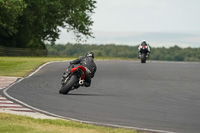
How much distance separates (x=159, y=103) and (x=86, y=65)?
3.16 m

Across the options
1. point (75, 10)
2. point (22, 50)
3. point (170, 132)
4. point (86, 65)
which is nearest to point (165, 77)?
point (86, 65)

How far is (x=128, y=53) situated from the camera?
514ft

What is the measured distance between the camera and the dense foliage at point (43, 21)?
58938mm

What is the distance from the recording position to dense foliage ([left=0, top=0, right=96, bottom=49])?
193 feet

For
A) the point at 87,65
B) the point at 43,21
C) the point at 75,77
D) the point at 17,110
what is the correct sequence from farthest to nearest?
the point at 43,21 < the point at 87,65 < the point at 75,77 < the point at 17,110

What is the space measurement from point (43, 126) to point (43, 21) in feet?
172

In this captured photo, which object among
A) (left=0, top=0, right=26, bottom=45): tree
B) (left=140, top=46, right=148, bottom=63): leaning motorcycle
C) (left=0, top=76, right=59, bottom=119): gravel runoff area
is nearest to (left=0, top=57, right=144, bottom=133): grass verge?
(left=0, top=76, right=59, bottom=119): gravel runoff area

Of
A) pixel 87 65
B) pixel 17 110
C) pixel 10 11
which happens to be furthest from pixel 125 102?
pixel 10 11

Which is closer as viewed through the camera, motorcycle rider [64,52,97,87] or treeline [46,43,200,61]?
motorcycle rider [64,52,97,87]

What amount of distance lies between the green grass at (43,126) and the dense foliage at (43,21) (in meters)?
41.1

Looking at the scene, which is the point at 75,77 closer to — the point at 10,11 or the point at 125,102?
the point at 125,102

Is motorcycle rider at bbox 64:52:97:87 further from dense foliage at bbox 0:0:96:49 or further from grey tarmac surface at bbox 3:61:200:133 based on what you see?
dense foliage at bbox 0:0:96:49

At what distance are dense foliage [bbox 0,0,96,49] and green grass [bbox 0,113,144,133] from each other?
41.1m

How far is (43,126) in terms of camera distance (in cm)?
1107
